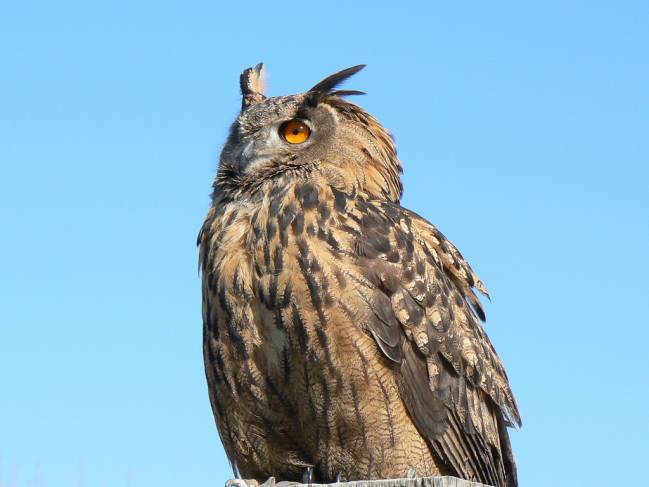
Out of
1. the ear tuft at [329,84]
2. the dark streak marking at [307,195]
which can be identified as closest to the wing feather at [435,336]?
the dark streak marking at [307,195]

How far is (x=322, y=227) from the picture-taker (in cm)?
388

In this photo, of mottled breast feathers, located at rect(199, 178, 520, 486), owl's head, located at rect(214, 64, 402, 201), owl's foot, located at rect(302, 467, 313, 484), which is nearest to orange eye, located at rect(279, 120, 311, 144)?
owl's head, located at rect(214, 64, 402, 201)

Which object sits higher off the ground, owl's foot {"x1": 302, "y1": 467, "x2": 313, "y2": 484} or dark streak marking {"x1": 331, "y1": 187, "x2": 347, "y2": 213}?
dark streak marking {"x1": 331, "y1": 187, "x2": 347, "y2": 213}

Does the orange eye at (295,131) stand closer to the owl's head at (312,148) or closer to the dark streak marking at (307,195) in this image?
the owl's head at (312,148)

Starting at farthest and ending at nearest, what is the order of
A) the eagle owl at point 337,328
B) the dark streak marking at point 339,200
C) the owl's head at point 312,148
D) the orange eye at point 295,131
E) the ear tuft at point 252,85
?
the ear tuft at point 252,85 < the orange eye at point 295,131 < the owl's head at point 312,148 < the dark streak marking at point 339,200 < the eagle owl at point 337,328

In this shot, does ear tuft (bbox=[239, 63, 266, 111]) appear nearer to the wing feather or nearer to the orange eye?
the orange eye

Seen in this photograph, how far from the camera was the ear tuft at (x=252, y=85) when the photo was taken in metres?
4.94

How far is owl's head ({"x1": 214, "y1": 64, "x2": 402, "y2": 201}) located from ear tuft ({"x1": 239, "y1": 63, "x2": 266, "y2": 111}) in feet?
0.97

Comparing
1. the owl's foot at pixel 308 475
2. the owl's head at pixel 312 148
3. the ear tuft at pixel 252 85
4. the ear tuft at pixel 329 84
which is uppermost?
the ear tuft at pixel 252 85

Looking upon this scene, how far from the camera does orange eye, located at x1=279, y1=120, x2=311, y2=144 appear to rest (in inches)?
173

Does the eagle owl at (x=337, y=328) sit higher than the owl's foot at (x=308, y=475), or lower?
higher

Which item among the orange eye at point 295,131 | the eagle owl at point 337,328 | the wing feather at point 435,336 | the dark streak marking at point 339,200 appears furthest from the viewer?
the orange eye at point 295,131

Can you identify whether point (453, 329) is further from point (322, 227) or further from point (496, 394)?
point (322, 227)

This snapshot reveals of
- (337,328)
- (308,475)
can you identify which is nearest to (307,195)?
(337,328)
